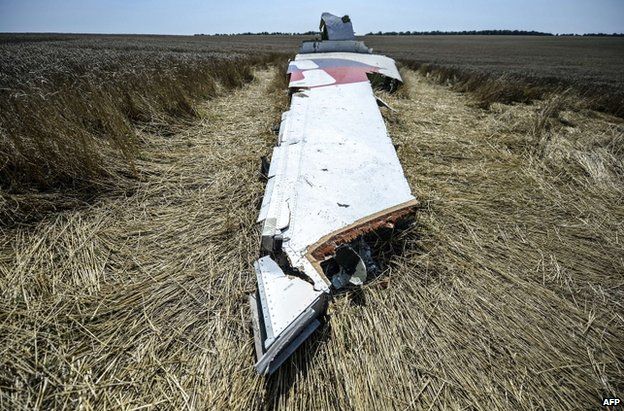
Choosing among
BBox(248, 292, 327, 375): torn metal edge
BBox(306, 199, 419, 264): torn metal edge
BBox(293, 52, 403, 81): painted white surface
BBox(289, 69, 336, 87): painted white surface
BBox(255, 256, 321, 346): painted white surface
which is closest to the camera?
BBox(248, 292, 327, 375): torn metal edge

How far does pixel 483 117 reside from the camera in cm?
482

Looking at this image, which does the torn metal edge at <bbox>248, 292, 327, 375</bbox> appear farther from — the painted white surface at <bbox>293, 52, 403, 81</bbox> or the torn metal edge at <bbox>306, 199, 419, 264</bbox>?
the painted white surface at <bbox>293, 52, 403, 81</bbox>

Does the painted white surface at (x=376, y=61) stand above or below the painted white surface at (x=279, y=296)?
above

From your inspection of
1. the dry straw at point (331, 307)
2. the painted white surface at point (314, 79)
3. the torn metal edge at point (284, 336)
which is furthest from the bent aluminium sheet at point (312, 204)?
the painted white surface at point (314, 79)

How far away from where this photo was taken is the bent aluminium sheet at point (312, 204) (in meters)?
1.31

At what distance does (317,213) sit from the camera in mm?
1797

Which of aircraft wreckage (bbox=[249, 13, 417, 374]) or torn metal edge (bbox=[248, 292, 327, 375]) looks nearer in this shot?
torn metal edge (bbox=[248, 292, 327, 375])

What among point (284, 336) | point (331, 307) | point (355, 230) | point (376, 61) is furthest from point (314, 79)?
point (284, 336)

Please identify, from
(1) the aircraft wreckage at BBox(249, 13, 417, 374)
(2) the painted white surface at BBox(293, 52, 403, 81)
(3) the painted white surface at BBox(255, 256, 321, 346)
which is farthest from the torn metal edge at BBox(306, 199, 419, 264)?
(2) the painted white surface at BBox(293, 52, 403, 81)

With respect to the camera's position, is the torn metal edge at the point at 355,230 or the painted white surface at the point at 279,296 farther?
the torn metal edge at the point at 355,230

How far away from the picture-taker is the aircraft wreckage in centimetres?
131

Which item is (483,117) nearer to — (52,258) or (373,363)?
(373,363)

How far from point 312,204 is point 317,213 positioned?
0.31 ft

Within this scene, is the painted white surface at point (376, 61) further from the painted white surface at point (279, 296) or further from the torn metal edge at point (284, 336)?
the torn metal edge at point (284, 336)
